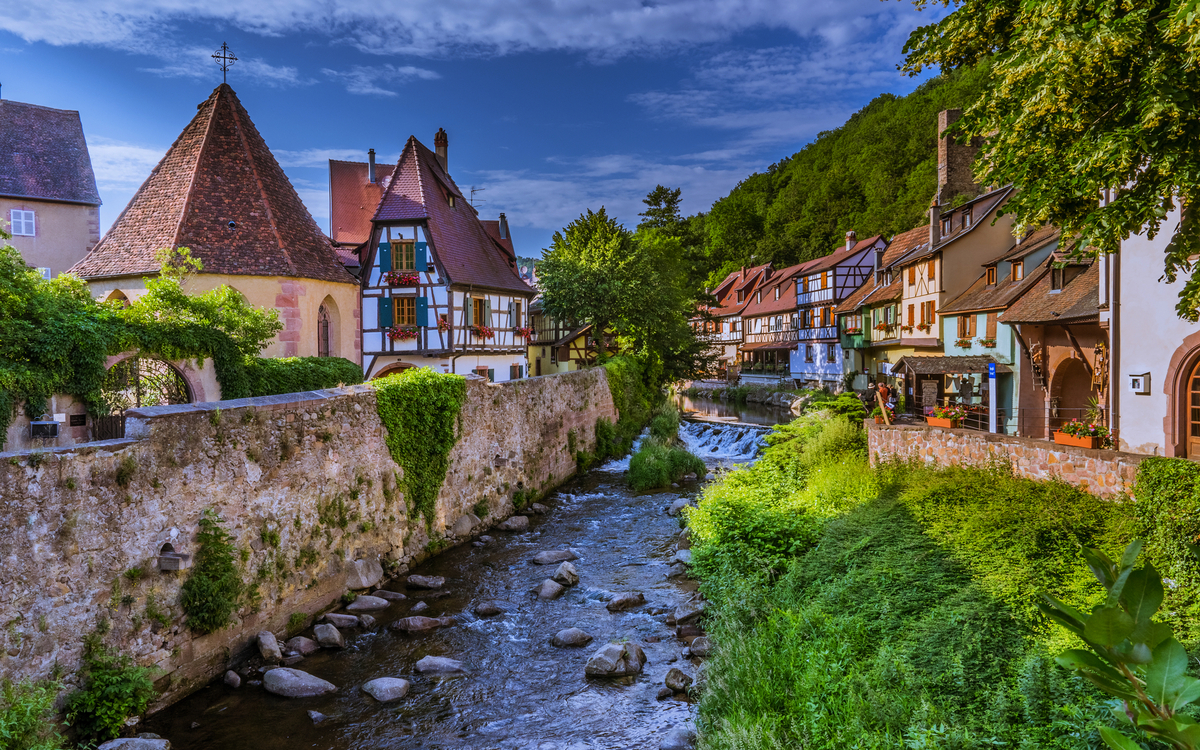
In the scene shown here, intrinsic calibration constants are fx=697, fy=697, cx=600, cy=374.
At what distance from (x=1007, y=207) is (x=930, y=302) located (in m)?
22.1

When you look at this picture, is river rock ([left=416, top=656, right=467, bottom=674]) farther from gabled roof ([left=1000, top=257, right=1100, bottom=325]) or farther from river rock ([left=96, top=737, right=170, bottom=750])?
gabled roof ([left=1000, top=257, right=1100, bottom=325])

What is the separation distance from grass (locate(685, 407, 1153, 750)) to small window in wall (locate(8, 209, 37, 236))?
27.8 meters

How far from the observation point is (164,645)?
8.27m

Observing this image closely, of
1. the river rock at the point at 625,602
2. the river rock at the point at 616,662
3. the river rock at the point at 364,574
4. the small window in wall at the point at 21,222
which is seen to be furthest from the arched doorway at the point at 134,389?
the small window in wall at the point at 21,222

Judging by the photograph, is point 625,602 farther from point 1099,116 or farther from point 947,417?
point 1099,116

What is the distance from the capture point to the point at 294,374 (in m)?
17.5

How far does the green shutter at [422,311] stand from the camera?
88.2 ft

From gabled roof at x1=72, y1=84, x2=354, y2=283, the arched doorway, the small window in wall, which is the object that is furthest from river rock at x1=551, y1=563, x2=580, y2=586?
the small window in wall

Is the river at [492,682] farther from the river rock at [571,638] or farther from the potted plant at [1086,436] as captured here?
the potted plant at [1086,436]

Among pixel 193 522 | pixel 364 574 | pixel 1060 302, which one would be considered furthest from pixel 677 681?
pixel 1060 302

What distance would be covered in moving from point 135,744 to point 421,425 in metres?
7.81

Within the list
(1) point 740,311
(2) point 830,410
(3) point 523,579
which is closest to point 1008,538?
(3) point 523,579

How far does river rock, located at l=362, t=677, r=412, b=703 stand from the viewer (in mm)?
8500

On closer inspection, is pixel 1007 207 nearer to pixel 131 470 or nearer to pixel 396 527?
pixel 131 470
